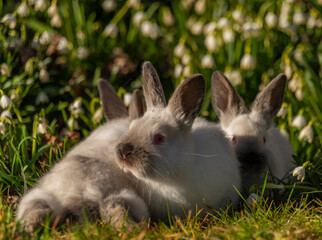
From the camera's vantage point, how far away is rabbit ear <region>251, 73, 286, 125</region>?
4086 mm

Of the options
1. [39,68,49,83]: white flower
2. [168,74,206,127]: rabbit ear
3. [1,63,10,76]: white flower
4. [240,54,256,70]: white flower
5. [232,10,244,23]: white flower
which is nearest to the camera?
[168,74,206,127]: rabbit ear

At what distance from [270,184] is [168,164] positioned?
814mm

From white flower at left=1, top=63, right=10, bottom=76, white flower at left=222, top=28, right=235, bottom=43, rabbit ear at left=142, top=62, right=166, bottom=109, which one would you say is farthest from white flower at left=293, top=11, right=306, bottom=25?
white flower at left=1, top=63, right=10, bottom=76

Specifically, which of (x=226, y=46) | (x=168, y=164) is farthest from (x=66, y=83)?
(x=168, y=164)

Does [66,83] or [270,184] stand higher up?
[66,83]

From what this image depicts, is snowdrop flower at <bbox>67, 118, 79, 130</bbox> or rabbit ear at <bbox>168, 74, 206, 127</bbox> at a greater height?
rabbit ear at <bbox>168, 74, 206, 127</bbox>

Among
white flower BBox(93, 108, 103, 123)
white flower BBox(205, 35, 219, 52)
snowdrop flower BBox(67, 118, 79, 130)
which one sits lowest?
snowdrop flower BBox(67, 118, 79, 130)

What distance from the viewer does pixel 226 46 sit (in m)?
5.85

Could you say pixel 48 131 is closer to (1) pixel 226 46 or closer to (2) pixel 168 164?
(2) pixel 168 164

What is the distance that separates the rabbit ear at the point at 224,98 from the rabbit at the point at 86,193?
103 centimetres

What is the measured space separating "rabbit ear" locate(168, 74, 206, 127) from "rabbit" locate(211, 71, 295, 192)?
20.5 inches

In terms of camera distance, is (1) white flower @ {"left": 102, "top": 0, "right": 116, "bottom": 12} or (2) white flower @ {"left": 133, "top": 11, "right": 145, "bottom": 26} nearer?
(2) white flower @ {"left": 133, "top": 11, "right": 145, "bottom": 26}

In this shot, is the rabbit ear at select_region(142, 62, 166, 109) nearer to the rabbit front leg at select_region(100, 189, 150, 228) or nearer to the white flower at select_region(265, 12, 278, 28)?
the rabbit front leg at select_region(100, 189, 150, 228)

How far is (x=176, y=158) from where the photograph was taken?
10.6 feet
